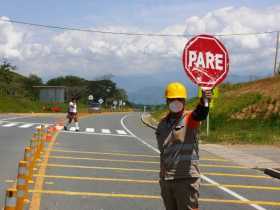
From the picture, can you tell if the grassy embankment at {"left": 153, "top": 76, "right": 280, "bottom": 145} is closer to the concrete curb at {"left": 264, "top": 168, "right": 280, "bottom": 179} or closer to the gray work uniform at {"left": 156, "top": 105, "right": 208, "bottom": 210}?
the concrete curb at {"left": 264, "top": 168, "right": 280, "bottom": 179}

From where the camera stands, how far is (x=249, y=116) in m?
36.2

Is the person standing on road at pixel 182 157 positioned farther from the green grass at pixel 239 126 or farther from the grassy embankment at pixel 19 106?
the grassy embankment at pixel 19 106

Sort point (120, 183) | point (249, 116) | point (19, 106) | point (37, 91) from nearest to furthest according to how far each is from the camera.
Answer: point (120, 183), point (249, 116), point (19, 106), point (37, 91)

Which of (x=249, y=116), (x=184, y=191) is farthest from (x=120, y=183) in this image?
(x=249, y=116)

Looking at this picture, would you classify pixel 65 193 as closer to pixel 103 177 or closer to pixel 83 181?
pixel 83 181

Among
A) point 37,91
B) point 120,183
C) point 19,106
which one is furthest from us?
point 37,91

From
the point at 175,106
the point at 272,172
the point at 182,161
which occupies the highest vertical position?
the point at 175,106

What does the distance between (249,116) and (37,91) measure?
96.6 metres

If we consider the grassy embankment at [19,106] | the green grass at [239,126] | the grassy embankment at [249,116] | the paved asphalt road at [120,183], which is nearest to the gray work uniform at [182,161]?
the paved asphalt road at [120,183]

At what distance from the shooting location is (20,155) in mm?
16969

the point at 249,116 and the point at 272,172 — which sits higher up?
the point at 249,116

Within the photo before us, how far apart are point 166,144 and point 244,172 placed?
9.94m

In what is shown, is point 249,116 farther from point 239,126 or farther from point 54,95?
point 54,95

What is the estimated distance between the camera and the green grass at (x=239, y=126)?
25.8 metres
